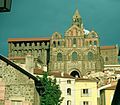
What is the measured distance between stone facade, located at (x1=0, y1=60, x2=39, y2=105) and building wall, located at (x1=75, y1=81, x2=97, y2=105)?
Result: 40.4 m

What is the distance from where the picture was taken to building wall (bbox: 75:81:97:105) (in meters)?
60.2

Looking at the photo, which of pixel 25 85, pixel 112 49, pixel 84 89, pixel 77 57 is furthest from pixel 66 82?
pixel 112 49

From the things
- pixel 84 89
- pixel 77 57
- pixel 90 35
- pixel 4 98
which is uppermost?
pixel 90 35

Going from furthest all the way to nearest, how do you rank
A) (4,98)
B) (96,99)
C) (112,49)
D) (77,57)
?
(112,49) < (77,57) < (96,99) < (4,98)

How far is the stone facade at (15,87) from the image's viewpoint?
2006 centimetres

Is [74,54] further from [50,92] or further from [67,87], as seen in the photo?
[50,92]

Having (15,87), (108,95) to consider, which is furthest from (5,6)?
(108,95)

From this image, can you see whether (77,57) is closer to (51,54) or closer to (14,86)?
(51,54)

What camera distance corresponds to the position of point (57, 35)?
102m

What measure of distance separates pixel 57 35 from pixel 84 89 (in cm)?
4276

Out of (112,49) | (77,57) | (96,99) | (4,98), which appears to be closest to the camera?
(4,98)

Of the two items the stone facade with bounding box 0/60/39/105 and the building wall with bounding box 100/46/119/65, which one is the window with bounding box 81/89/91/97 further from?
the building wall with bounding box 100/46/119/65

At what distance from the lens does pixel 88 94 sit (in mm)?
60500

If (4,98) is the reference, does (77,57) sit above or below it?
above
